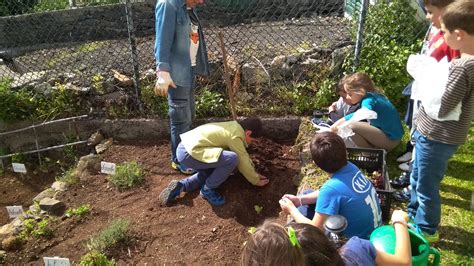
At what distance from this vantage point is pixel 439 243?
326cm

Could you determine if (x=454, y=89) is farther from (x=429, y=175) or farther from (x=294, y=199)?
(x=294, y=199)

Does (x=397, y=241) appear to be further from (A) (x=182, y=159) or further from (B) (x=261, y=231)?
(A) (x=182, y=159)

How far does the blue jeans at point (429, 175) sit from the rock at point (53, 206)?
3.30 meters

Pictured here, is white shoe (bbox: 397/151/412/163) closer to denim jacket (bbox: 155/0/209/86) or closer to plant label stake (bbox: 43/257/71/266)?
denim jacket (bbox: 155/0/209/86)

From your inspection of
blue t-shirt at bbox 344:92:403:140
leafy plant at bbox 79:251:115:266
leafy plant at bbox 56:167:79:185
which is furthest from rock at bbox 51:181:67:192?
blue t-shirt at bbox 344:92:403:140

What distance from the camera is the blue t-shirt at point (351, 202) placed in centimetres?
266

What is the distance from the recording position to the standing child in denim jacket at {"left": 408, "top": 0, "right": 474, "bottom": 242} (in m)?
2.59

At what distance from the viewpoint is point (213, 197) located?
406 centimetres

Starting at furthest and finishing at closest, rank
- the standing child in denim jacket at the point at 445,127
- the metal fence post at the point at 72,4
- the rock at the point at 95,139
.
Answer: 1. the metal fence post at the point at 72,4
2. the rock at the point at 95,139
3. the standing child in denim jacket at the point at 445,127

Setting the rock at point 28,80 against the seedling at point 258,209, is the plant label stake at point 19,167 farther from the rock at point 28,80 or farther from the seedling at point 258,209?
the seedling at point 258,209

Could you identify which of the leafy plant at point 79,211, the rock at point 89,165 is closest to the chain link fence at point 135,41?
the rock at point 89,165

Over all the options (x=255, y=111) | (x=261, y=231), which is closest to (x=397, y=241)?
(x=261, y=231)

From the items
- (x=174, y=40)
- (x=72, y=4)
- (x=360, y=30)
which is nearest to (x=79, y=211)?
(x=174, y=40)

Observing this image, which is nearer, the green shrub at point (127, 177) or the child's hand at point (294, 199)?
the child's hand at point (294, 199)
